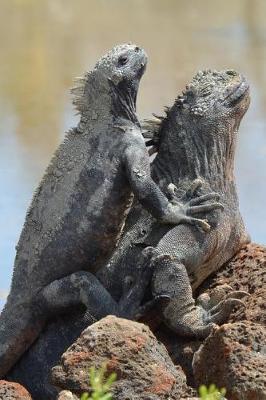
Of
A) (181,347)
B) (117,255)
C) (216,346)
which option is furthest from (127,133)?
(216,346)

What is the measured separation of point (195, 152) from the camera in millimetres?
7035

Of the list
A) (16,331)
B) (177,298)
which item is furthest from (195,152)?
Answer: (16,331)

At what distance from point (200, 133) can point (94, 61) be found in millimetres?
12431

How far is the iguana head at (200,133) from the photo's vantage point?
23.0 feet

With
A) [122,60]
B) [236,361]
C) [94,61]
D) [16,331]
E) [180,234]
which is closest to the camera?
[236,361]

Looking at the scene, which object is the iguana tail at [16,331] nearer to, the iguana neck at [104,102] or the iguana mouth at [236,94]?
the iguana neck at [104,102]

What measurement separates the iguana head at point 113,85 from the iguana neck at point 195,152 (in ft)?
1.01

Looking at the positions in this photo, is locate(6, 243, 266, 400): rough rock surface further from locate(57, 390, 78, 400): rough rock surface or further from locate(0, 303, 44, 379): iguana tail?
locate(57, 390, 78, 400): rough rock surface

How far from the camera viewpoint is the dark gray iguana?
666cm

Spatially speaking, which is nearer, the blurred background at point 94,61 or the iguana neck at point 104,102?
the iguana neck at point 104,102

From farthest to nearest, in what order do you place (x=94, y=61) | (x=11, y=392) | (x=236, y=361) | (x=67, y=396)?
1. (x=94, y=61)
2. (x=11, y=392)
3. (x=236, y=361)
4. (x=67, y=396)

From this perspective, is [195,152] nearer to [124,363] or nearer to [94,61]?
[124,363]

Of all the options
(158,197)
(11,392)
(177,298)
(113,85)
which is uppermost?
(113,85)

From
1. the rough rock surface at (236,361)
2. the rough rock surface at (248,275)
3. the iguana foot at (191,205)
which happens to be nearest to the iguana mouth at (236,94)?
the iguana foot at (191,205)
